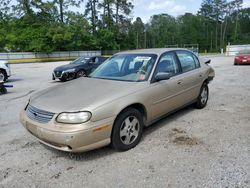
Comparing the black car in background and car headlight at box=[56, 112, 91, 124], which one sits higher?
the black car in background

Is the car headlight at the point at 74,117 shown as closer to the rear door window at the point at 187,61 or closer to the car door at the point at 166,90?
the car door at the point at 166,90

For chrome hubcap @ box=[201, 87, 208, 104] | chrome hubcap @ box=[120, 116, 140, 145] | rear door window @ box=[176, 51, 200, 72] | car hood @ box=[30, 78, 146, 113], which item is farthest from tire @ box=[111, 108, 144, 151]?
chrome hubcap @ box=[201, 87, 208, 104]

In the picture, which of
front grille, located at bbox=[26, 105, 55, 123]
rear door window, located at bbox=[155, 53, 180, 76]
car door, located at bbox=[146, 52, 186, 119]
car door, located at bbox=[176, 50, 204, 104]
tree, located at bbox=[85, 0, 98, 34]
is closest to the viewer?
front grille, located at bbox=[26, 105, 55, 123]

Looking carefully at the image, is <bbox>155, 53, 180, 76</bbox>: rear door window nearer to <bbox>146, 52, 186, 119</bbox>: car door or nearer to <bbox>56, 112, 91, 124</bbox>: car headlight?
<bbox>146, 52, 186, 119</bbox>: car door

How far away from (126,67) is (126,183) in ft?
7.49

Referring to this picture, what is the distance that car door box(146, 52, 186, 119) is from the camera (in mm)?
4020

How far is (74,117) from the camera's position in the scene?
3.06 m

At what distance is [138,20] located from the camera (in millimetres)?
93438

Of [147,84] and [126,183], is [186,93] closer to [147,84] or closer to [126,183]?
[147,84]

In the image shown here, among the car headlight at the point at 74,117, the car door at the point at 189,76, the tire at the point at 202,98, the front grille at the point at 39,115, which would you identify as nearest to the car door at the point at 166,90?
the car door at the point at 189,76

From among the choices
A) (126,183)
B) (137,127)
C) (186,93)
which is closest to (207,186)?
(126,183)

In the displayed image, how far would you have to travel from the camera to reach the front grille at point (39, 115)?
3.19 meters

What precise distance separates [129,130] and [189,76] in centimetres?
206

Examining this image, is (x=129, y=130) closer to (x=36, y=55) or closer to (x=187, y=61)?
(x=187, y=61)
